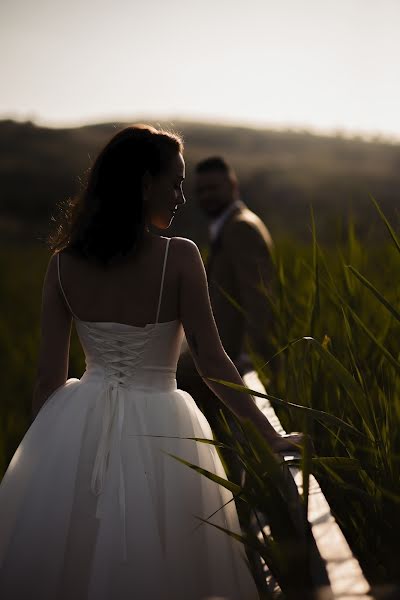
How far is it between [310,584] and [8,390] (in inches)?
194

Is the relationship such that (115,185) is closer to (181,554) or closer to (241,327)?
(181,554)

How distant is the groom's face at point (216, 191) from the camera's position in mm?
5062

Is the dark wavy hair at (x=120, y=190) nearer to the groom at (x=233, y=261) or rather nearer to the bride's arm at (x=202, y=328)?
the bride's arm at (x=202, y=328)

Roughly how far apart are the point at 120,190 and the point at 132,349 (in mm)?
384

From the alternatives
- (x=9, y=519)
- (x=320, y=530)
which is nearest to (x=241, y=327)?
(x=9, y=519)

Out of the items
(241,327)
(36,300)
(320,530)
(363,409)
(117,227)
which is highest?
(117,227)

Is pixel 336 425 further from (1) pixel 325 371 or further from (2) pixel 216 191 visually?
(2) pixel 216 191

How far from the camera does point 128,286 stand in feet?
6.69

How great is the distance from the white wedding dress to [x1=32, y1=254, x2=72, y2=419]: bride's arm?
0.19ft

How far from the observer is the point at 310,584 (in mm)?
1507

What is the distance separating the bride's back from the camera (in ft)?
6.68

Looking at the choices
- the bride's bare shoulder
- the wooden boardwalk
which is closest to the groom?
the bride's bare shoulder

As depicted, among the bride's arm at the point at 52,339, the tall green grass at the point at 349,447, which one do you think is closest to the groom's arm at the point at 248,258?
the tall green grass at the point at 349,447

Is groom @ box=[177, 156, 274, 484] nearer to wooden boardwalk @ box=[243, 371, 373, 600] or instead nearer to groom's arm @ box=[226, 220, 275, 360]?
groom's arm @ box=[226, 220, 275, 360]
